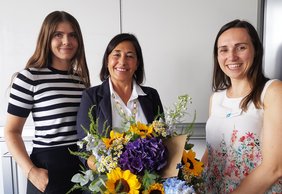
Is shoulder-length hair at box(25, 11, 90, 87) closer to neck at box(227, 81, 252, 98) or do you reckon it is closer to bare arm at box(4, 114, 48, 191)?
bare arm at box(4, 114, 48, 191)

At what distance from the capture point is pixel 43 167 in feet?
4.04

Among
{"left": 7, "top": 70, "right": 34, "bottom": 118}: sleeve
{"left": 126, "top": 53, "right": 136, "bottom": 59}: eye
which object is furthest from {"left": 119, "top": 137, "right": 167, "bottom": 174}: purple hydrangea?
{"left": 7, "top": 70, "right": 34, "bottom": 118}: sleeve

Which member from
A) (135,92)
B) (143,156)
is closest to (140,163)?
(143,156)

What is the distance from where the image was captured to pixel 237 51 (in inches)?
40.9

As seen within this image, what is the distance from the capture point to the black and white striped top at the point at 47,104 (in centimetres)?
119

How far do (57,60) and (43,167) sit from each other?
20.9 inches

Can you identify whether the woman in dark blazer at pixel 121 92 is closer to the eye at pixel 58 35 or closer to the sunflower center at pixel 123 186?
the eye at pixel 58 35

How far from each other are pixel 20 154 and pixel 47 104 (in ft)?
0.87

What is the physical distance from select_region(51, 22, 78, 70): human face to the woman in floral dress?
0.71 metres

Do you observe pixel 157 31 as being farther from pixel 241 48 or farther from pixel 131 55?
pixel 241 48

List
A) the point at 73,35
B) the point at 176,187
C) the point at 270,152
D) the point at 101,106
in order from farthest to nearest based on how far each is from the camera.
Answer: the point at 73,35
the point at 101,106
the point at 270,152
the point at 176,187

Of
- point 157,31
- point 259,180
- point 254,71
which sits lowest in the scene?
point 259,180

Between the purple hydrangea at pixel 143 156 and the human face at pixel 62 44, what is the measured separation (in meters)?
0.76

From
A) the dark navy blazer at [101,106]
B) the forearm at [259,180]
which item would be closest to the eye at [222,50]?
the dark navy blazer at [101,106]
